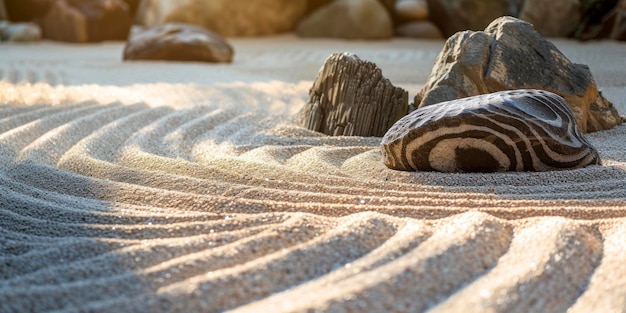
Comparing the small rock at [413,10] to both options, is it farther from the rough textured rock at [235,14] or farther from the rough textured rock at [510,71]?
the rough textured rock at [510,71]

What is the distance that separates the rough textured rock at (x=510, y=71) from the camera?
3076 millimetres

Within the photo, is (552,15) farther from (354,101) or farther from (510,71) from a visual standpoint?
(354,101)

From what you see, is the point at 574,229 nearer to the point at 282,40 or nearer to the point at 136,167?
the point at 136,167

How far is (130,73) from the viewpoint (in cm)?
558

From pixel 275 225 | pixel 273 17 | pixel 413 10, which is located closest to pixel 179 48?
pixel 273 17

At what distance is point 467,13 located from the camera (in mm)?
8086

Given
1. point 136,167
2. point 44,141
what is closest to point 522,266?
point 136,167

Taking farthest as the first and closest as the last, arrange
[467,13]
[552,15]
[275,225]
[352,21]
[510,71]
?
[352,21], [467,13], [552,15], [510,71], [275,225]

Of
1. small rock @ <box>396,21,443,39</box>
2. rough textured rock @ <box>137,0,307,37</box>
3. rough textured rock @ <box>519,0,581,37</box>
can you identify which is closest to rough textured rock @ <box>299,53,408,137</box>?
rough textured rock @ <box>519,0,581,37</box>

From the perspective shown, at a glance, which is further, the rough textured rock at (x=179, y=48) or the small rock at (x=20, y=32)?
the small rock at (x=20, y=32)

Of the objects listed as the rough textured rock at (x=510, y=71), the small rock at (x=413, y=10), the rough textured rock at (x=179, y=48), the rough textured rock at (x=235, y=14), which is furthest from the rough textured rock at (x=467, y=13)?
the rough textured rock at (x=510, y=71)

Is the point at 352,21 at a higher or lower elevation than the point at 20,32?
higher

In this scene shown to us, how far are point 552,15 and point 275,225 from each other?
6.59 metres

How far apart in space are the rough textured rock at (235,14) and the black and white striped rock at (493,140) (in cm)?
707
